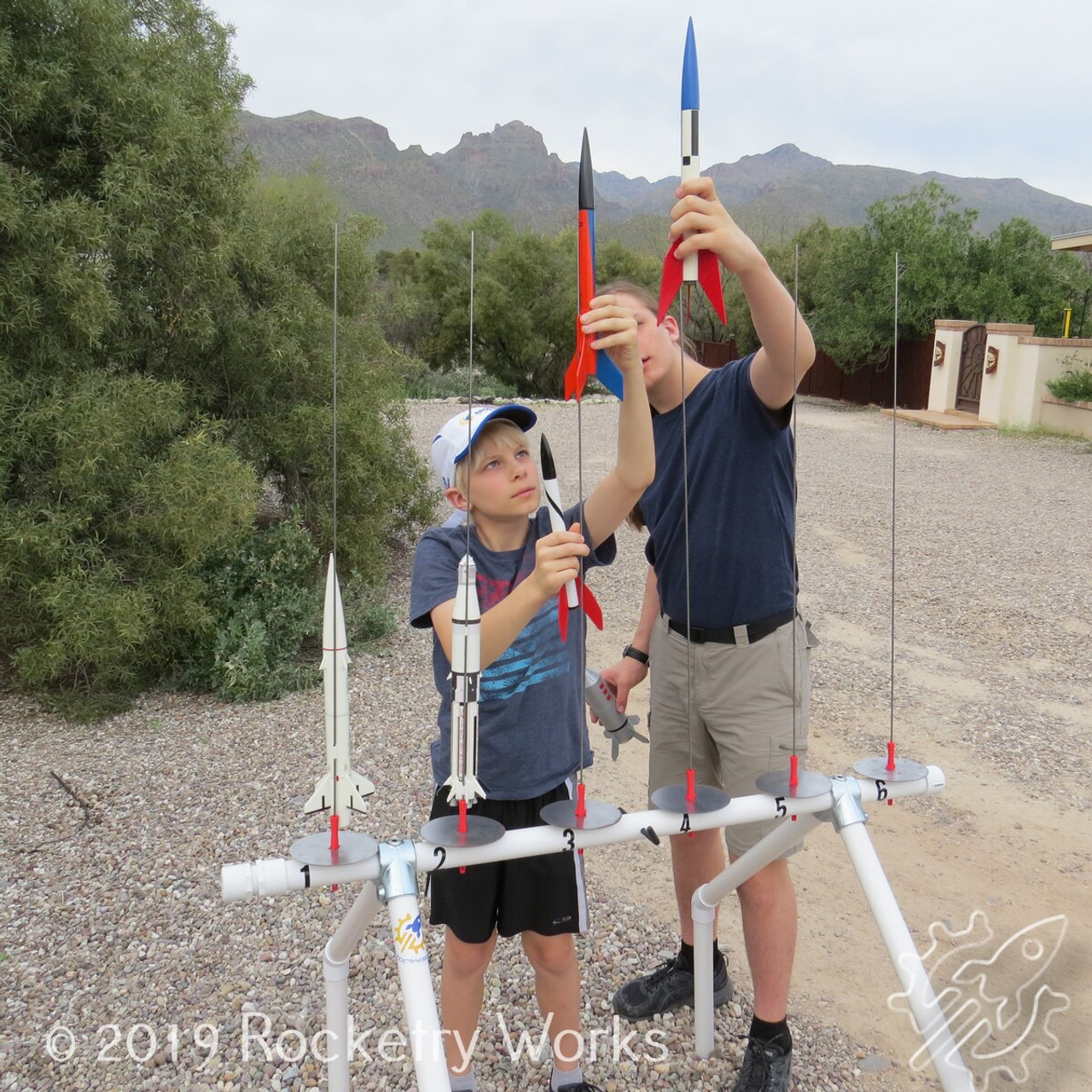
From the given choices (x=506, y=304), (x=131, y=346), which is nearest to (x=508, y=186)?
(x=506, y=304)

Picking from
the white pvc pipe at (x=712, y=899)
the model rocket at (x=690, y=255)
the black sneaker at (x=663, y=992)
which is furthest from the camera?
the black sneaker at (x=663, y=992)

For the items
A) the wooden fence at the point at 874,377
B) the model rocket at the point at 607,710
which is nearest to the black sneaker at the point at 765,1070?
the model rocket at the point at 607,710

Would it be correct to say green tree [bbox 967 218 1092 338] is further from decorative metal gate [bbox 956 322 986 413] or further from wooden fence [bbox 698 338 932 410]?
decorative metal gate [bbox 956 322 986 413]

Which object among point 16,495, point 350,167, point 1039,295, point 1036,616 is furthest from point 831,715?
point 350,167

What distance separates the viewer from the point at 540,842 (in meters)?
1.64

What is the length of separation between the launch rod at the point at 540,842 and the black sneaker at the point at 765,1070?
109cm

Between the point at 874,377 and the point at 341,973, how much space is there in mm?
24330

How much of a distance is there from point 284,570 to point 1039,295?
20.3 metres

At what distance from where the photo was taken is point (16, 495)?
5.16 metres

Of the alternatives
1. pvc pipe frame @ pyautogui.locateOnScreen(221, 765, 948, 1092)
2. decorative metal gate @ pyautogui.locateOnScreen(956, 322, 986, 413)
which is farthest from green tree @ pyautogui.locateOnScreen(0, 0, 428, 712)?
decorative metal gate @ pyautogui.locateOnScreen(956, 322, 986, 413)

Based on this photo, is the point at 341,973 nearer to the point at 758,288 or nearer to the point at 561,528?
the point at 561,528

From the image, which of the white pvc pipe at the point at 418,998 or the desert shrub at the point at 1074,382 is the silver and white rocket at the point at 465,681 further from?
the desert shrub at the point at 1074,382

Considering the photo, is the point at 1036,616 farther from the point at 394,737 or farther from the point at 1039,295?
the point at 1039,295

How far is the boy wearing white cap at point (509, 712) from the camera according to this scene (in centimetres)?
209
